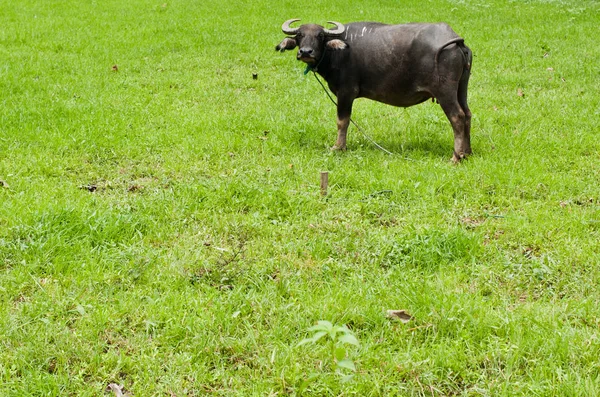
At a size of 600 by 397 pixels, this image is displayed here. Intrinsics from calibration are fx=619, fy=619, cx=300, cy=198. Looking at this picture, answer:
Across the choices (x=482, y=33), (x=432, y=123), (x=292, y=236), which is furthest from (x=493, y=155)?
(x=482, y=33)

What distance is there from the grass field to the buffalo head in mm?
1063

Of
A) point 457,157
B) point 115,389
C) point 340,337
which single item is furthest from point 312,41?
point 340,337

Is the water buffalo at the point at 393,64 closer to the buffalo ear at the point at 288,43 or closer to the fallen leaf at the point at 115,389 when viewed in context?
the buffalo ear at the point at 288,43

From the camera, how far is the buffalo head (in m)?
7.12

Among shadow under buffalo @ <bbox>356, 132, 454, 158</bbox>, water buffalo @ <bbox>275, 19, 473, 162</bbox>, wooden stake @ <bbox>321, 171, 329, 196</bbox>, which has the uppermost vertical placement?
water buffalo @ <bbox>275, 19, 473, 162</bbox>

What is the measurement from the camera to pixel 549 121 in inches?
316

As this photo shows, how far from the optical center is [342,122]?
751cm

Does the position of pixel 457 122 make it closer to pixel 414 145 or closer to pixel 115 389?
pixel 414 145

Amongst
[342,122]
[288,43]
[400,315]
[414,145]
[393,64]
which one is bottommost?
[414,145]

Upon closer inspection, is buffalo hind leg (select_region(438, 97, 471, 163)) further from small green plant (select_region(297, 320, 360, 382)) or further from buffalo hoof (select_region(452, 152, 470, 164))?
small green plant (select_region(297, 320, 360, 382))

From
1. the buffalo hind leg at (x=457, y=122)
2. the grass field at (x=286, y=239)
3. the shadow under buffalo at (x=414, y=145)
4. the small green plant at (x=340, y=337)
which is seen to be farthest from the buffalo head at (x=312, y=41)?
the small green plant at (x=340, y=337)

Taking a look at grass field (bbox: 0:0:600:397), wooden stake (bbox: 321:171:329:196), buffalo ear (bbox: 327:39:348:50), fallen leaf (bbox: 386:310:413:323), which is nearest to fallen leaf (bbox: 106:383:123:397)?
grass field (bbox: 0:0:600:397)

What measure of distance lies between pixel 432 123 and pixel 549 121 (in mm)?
1487

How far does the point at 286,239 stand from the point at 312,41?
125 inches
